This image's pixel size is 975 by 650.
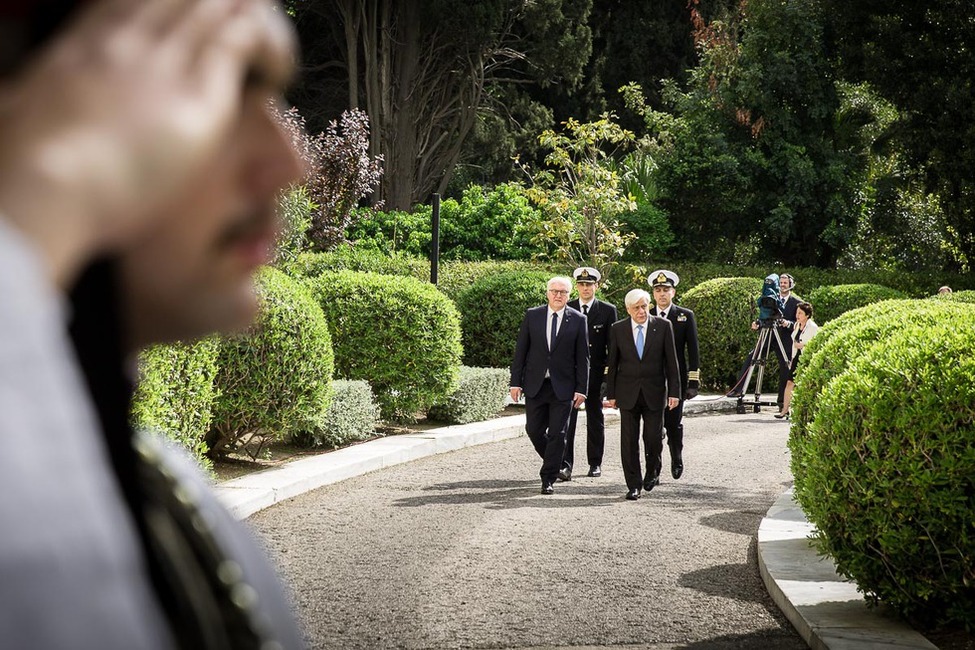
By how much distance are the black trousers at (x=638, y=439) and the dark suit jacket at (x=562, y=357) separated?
1.78 ft

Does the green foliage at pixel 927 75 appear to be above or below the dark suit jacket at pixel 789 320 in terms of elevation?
above

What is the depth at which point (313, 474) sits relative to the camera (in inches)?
398

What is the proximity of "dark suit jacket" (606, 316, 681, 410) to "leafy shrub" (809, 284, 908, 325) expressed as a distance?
13.8m

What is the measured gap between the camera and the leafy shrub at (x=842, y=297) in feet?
75.9

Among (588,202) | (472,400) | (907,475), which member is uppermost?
(588,202)

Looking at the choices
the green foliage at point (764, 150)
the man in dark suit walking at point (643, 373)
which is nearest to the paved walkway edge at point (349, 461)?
the man in dark suit walking at point (643, 373)

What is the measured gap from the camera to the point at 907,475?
16.7ft

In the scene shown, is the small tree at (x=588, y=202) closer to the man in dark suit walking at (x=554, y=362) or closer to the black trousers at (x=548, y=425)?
the man in dark suit walking at (x=554, y=362)

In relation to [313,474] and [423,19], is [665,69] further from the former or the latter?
[313,474]

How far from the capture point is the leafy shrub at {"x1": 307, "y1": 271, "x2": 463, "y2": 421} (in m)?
14.2

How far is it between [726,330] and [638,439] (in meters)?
12.3

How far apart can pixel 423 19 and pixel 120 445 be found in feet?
104

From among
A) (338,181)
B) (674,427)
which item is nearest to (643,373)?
(674,427)

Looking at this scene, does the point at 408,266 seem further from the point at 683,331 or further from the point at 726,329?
the point at 683,331
